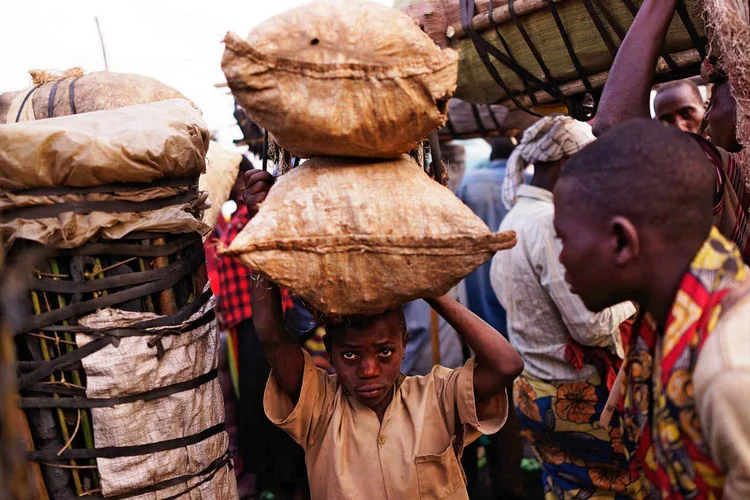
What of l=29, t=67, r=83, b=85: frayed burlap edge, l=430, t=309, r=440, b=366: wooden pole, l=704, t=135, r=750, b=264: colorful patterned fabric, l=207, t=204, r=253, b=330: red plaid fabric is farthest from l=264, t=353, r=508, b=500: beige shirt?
l=430, t=309, r=440, b=366: wooden pole

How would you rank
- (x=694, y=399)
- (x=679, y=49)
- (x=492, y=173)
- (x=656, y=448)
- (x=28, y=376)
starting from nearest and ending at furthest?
(x=694, y=399), (x=656, y=448), (x=28, y=376), (x=679, y=49), (x=492, y=173)

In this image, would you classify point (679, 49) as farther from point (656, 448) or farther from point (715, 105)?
point (656, 448)

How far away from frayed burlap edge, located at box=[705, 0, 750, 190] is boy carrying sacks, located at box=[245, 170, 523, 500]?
2.91ft

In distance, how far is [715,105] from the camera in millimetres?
2025

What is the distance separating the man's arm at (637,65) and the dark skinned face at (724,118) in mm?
231

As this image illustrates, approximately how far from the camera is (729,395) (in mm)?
1206

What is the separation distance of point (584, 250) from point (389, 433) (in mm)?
1007

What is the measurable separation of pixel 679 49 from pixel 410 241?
1162 mm

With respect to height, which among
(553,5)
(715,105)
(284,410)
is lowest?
(284,410)

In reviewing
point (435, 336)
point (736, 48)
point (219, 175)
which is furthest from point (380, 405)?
point (435, 336)

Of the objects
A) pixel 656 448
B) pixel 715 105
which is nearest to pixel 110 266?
pixel 656 448

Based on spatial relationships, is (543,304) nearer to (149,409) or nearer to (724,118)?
(724,118)

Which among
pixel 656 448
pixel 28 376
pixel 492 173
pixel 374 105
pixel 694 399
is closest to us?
pixel 694 399

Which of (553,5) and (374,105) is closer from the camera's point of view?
(374,105)
